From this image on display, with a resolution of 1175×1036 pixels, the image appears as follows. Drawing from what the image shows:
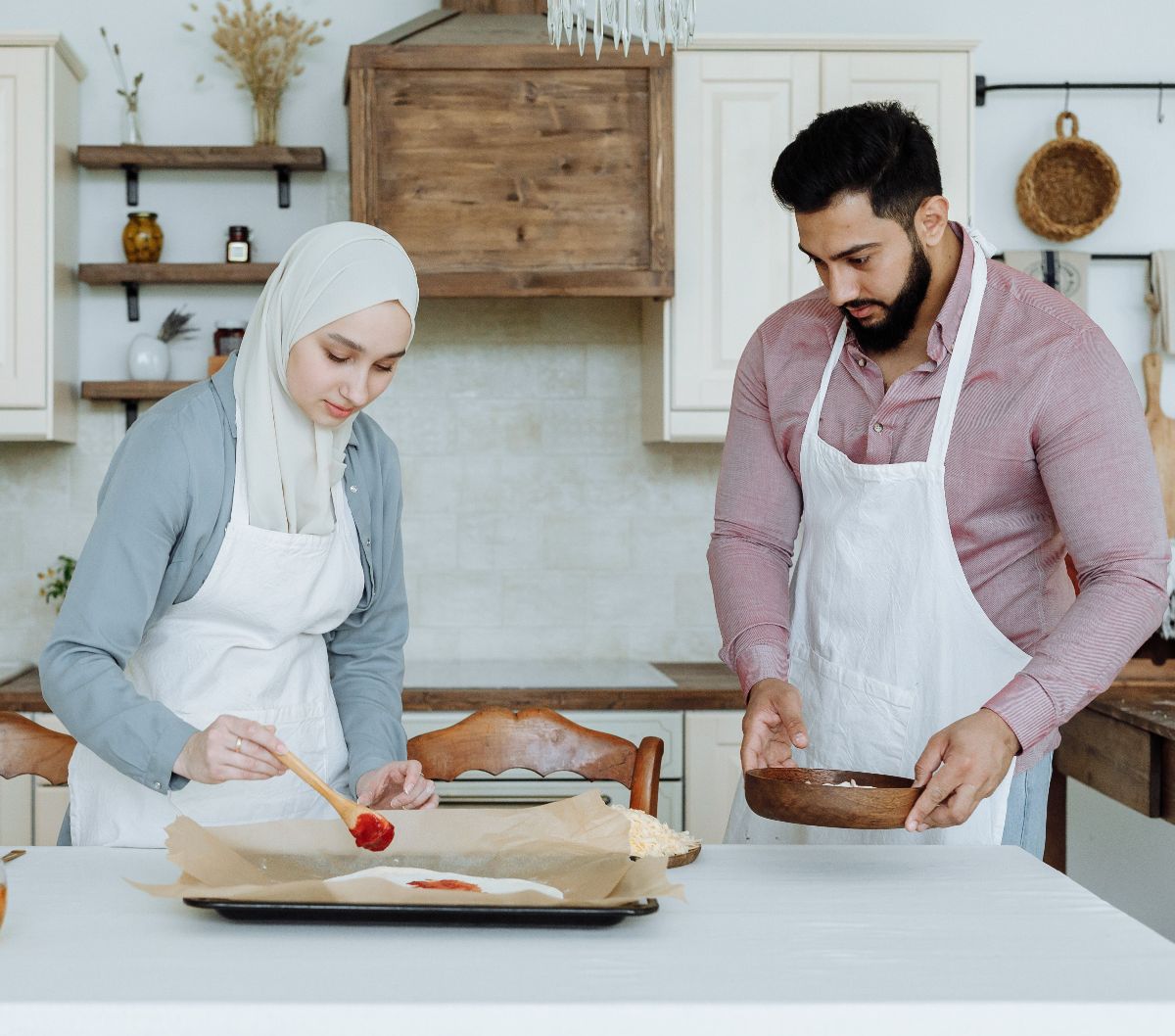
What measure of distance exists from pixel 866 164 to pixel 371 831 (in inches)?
37.7

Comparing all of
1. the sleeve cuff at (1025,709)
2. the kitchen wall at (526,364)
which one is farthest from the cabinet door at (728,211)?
the sleeve cuff at (1025,709)

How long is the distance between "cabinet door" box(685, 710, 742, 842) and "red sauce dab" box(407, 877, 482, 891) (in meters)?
1.76

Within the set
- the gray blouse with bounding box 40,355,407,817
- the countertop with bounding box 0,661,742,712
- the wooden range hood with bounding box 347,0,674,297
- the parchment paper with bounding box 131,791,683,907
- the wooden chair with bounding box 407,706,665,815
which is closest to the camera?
the parchment paper with bounding box 131,791,683,907

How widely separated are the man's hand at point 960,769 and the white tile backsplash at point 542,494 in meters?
2.09

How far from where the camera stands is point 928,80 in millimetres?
3119

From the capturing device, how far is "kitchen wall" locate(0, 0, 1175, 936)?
337cm

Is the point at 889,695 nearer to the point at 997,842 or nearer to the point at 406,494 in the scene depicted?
the point at 997,842

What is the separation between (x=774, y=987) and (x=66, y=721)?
0.86 metres

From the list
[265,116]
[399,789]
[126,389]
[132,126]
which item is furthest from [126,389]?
[399,789]

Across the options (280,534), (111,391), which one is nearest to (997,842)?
(280,534)

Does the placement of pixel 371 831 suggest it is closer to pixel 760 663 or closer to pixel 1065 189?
pixel 760 663

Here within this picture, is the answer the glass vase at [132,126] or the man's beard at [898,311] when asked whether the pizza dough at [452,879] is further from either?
the glass vase at [132,126]

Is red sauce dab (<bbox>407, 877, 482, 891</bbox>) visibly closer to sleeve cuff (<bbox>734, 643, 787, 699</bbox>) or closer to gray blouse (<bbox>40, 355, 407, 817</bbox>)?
gray blouse (<bbox>40, 355, 407, 817</bbox>)

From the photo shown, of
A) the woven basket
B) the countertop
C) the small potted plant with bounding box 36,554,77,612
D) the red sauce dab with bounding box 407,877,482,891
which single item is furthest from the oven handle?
the woven basket
